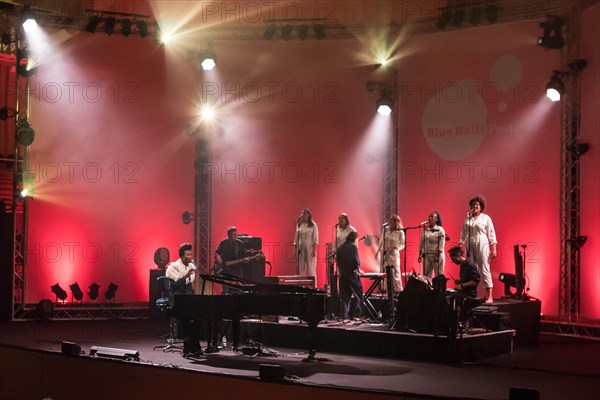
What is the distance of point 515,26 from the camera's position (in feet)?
44.0

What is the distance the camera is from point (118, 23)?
14484 millimetres

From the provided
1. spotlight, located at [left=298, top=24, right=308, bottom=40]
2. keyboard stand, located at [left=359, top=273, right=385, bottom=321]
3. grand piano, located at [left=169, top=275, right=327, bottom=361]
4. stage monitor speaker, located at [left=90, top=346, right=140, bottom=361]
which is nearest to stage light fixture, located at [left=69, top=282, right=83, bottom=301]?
grand piano, located at [left=169, top=275, right=327, bottom=361]

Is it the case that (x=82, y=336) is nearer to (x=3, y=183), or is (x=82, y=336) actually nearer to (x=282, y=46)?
(x=3, y=183)

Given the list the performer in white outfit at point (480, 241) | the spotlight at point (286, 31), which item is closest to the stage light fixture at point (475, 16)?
the spotlight at point (286, 31)

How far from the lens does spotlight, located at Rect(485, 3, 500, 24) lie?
13188 mm

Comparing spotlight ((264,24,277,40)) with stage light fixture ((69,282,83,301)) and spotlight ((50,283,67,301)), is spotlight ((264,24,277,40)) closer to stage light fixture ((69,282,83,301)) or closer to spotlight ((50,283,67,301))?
stage light fixture ((69,282,83,301))

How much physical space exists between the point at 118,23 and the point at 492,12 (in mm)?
6620

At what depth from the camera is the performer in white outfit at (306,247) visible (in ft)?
44.5

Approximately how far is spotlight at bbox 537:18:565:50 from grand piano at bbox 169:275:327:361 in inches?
236

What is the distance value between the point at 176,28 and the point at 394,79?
419 centimetres

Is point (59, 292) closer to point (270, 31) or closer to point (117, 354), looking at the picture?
point (117, 354)

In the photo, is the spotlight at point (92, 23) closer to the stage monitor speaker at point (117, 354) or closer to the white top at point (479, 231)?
the stage monitor speaker at point (117, 354)

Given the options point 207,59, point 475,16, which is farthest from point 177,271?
point 475,16

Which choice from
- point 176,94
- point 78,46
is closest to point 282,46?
point 176,94
